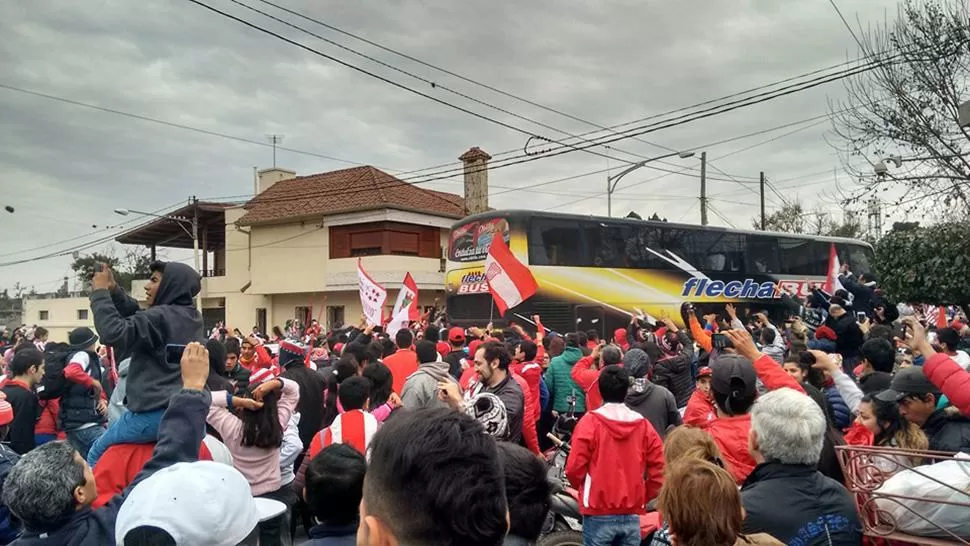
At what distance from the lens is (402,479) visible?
4.49 ft

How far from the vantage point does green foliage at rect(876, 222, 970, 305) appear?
10.4 metres

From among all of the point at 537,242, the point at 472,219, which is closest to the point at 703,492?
the point at 537,242

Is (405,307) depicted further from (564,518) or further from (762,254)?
(762,254)

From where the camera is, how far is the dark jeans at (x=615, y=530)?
396 cm

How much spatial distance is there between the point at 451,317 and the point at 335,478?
14501mm

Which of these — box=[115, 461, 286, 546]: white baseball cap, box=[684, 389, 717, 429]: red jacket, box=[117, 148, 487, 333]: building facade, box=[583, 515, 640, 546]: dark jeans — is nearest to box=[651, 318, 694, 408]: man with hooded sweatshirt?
box=[684, 389, 717, 429]: red jacket

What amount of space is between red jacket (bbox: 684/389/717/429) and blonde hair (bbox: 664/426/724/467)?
1.26m

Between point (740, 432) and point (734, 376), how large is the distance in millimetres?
306

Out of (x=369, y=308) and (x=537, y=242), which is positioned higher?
(x=537, y=242)

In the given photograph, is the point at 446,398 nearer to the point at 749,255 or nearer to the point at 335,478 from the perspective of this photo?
the point at 335,478

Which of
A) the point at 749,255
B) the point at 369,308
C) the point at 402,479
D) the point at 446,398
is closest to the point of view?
the point at 402,479

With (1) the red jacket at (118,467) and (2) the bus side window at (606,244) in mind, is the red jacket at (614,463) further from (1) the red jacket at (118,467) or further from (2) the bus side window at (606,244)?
(2) the bus side window at (606,244)

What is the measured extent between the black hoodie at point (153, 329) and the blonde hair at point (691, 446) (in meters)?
2.37

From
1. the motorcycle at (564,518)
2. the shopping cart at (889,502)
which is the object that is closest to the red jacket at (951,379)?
the shopping cart at (889,502)
